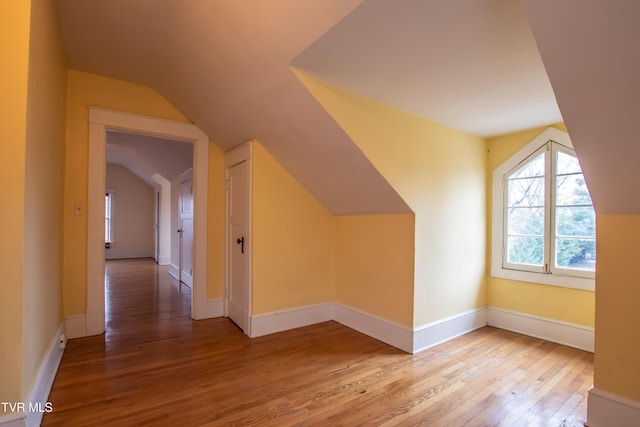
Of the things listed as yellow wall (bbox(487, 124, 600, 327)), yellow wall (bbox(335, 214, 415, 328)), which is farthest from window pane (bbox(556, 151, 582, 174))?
yellow wall (bbox(335, 214, 415, 328))

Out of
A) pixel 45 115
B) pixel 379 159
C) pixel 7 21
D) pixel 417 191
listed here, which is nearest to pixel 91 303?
pixel 45 115

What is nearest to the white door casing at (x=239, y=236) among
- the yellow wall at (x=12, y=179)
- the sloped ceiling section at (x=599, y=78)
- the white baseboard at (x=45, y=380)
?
the white baseboard at (x=45, y=380)

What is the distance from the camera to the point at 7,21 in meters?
1.38

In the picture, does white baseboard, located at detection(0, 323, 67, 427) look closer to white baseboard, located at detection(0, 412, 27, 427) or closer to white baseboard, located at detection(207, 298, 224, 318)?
white baseboard, located at detection(0, 412, 27, 427)

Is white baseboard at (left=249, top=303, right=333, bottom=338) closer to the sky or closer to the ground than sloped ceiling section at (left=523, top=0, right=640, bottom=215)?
closer to the ground

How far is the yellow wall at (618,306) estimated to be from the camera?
1634 millimetres

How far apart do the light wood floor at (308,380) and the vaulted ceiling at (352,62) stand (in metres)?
1.31

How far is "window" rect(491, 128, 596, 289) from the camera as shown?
2.79m

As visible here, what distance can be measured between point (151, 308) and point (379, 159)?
11.3ft

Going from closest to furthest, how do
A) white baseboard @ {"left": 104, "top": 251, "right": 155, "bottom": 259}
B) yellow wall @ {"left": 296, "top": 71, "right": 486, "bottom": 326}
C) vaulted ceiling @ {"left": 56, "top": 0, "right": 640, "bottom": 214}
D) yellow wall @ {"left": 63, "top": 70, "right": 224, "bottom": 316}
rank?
vaulted ceiling @ {"left": 56, "top": 0, "right": 640, "bottom": 214} → yellow wall @ {"left": 296, "top": 71, "right": 486, "bottom": 326} → yellow wall @ {"left": 63, "top": 70, "right": 224, "bottom": 316} → white baseboard @ {"left": 104, "top": 251, "right": 155, "bottom": 259}

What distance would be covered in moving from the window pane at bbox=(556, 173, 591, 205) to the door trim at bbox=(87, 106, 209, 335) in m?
3.72

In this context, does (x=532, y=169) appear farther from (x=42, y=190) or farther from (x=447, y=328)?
(x=42, y=190)

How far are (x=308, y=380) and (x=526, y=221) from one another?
2.73m

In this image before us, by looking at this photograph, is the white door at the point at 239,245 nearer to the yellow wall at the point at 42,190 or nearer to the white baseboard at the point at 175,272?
the yellow wall at the point at 42,190
